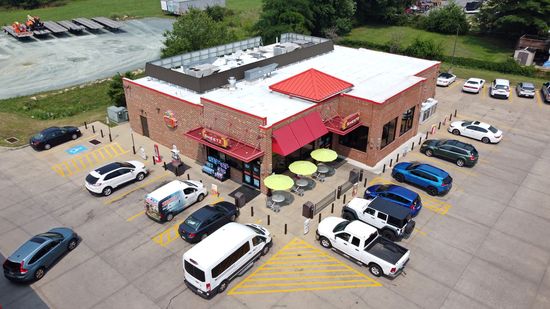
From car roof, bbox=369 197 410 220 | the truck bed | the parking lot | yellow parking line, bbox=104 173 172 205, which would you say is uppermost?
car roof, bbox=369 197 410 220

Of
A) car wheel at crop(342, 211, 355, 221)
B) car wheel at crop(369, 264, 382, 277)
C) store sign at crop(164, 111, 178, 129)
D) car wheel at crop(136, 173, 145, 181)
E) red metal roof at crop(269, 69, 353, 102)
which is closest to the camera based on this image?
car wheel at crop(369, 264, 382, 277)

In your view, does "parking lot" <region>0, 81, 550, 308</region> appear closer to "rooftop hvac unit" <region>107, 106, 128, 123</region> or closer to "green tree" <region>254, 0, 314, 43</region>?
"rooftop hvac unit" <region>107, 106, 128, 123</region>

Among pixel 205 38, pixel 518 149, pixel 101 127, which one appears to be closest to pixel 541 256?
pixel 518 149

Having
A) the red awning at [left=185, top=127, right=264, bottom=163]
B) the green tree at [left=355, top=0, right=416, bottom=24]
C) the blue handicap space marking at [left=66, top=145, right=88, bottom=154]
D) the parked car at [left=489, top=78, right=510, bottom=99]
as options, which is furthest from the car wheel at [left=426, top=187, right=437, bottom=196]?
the green tree at [left=355, top=0, right=416, bottom=24]

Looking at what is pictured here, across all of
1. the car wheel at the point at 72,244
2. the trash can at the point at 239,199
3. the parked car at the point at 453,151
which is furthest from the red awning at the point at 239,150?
the parked car at the point at 453,151

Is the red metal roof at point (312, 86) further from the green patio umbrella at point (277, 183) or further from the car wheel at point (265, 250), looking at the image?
the car wheel at point (265, 250)

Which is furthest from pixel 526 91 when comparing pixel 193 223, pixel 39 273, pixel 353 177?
pixel 39 273
